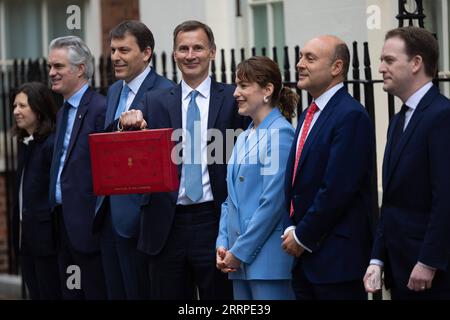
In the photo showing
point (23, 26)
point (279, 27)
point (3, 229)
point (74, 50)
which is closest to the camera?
point (74, 50)

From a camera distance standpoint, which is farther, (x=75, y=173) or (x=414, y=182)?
(x=75, y=173)

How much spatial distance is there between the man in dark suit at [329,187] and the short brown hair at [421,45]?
0.51 metres

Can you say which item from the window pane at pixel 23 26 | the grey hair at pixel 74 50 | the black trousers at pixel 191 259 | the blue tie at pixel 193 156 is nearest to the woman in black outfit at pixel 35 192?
the grey hair at pixel 74 50

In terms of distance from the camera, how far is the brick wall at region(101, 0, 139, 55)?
13141 millimetres

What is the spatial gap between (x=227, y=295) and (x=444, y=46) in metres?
2.62

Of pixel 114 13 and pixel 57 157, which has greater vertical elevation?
pixel 114 13

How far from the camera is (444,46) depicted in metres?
8.59

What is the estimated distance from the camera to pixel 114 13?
13.3 m

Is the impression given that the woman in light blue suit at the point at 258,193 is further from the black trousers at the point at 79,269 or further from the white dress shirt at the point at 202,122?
the black trousers at the point at 79,269

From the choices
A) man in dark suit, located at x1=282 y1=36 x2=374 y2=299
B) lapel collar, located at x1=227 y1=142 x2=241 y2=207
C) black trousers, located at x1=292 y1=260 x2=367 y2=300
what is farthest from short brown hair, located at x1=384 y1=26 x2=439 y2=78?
lapel collar, located at x1=227 y1=142 x2=241 y2=207

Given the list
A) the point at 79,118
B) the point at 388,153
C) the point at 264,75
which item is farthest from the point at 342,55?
the point at 79,118

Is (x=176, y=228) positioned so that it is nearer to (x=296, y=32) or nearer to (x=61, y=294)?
(x=61, y=294)

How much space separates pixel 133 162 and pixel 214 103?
2.07 feet

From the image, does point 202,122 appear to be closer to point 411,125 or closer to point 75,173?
point 75,173
